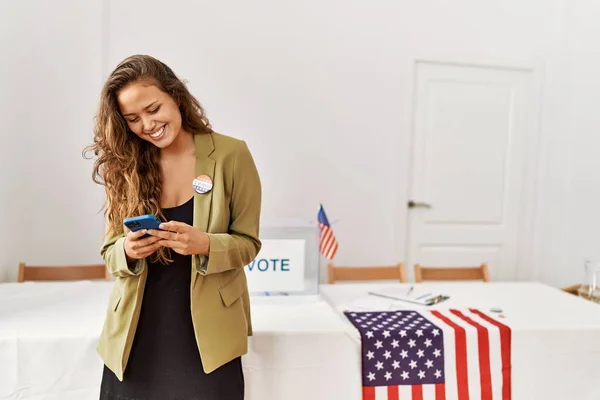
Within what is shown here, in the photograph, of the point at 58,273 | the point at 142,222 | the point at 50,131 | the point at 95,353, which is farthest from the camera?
the point at 50,131

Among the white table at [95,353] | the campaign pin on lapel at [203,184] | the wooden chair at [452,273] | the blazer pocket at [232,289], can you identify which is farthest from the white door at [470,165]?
the campaign pin on lapel at [203,184]

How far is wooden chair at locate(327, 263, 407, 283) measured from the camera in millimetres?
2664

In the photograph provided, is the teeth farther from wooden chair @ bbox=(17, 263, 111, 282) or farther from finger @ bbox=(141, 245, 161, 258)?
wooden chair @ bbox=(17, 263, 111, 282)

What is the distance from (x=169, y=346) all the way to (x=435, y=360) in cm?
103

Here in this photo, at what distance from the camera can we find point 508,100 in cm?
387

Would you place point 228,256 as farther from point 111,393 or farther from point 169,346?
point 111,393

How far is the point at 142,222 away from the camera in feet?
3.68

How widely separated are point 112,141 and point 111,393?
69cm

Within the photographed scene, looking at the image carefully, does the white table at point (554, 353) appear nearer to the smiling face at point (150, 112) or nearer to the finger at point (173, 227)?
the finger at point (173, 227)

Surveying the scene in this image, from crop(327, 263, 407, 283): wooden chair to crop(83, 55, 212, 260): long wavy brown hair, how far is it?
1.52 meters

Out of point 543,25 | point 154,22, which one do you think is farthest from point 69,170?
point 543,25

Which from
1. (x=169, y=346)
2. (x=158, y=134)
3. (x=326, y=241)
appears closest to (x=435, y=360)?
(x=326, y=241)

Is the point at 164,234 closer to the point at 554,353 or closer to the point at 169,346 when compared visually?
the point at 169,346

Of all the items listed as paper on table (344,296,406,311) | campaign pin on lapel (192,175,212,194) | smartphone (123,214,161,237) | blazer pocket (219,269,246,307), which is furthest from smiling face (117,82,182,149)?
paper on table (344,296,406,311)
